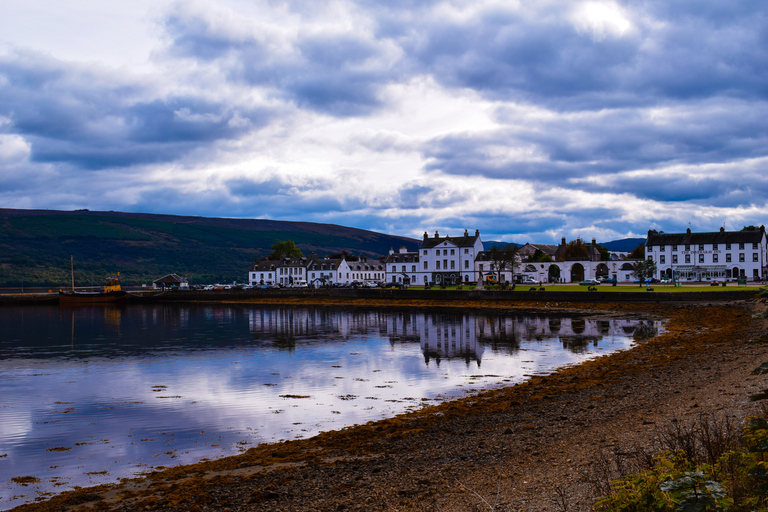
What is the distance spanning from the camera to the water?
48.5 feet

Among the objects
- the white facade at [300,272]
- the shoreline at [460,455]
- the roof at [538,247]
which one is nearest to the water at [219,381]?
the shoreline at [460,455]

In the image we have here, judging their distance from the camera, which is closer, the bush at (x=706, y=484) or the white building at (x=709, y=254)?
the bush at (x=706, y=484)

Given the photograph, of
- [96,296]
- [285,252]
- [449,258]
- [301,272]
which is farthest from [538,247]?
[96,296]

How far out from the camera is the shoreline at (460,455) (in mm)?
9812

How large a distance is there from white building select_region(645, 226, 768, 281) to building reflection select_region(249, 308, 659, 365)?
50.3 m

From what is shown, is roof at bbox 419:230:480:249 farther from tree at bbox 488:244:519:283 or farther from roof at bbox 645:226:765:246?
roof at bbox 645:226:765:246

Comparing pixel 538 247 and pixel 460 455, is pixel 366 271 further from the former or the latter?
pixel 460 455

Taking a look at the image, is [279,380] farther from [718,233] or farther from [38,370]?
[718,233]

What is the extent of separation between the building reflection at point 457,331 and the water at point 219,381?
0.18 metres

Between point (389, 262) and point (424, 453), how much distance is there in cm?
10248

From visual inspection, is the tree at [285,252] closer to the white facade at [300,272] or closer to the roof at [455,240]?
the white facade at [300,272]

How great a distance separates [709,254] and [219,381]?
296ft

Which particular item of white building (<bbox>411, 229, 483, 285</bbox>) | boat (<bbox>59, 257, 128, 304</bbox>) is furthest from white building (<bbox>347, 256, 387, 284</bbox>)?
boat (<bbox>59, 257, 128, 304</bbox>)

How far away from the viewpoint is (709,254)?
297ft
